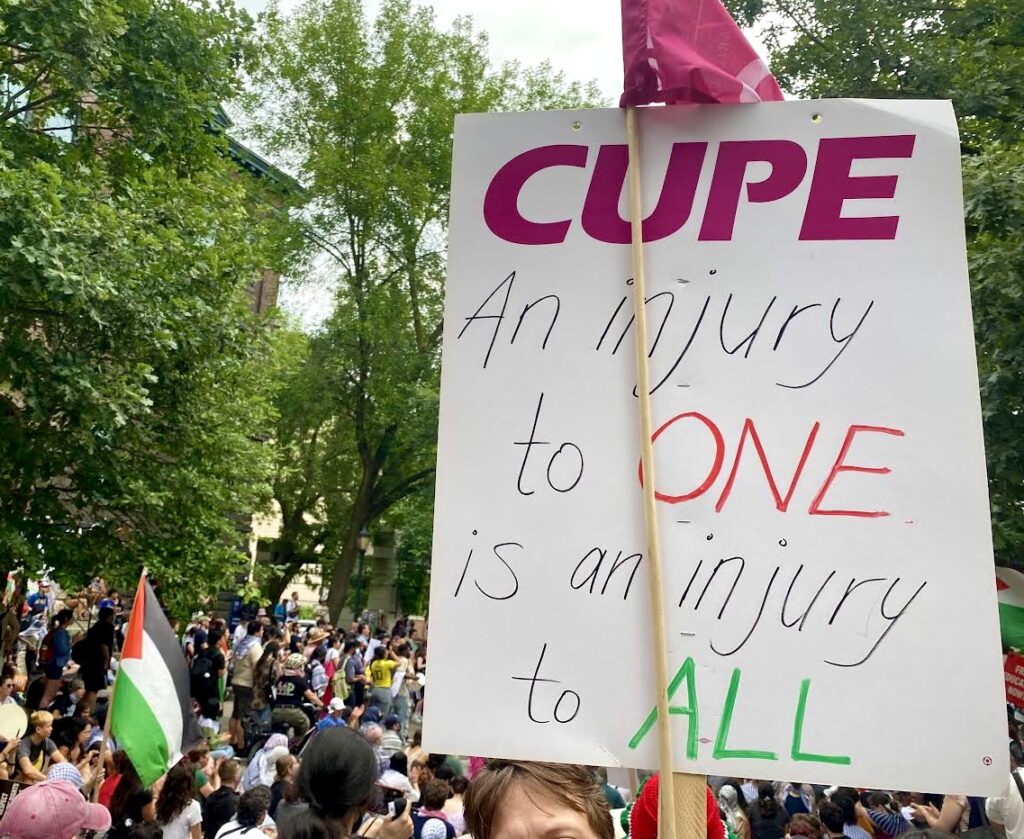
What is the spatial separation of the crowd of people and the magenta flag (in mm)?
1389

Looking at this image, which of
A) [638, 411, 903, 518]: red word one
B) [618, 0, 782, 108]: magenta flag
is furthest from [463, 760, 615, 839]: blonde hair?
[618, 0, 782, 108]: magenta flag

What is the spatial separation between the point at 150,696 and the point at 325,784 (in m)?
3.04

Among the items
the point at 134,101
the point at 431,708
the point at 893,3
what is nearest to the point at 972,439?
the point at 431,708

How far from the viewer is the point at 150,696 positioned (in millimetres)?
6273

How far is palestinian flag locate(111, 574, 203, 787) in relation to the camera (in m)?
5.98

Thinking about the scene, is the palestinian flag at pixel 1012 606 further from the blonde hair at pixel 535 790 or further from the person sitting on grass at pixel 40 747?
the person sitting on grass at pixel 40 747

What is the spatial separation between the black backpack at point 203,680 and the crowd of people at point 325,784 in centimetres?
3

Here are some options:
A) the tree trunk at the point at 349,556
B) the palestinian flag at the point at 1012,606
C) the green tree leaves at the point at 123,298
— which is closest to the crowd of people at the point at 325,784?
the palestinian flag at the point at 1012,606

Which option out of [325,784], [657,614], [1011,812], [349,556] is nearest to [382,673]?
[1011,812]

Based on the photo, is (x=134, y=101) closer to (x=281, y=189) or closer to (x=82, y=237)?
(x=82, y=237)

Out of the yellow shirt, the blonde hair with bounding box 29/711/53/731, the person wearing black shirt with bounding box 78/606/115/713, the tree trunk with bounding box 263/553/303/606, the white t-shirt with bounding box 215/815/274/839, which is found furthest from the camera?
the tree trunk with bounding box 263/553/303/606

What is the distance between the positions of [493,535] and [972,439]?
2.96 feet

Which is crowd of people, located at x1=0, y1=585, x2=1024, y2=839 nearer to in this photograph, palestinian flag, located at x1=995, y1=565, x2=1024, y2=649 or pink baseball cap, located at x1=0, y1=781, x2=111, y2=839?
pink baseball cap, located at x1=0, y1=781, x2=111, y2=839

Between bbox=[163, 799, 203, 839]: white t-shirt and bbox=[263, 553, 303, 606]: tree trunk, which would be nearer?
bbox=[163, 799, 203, 839]: white t-shirt
